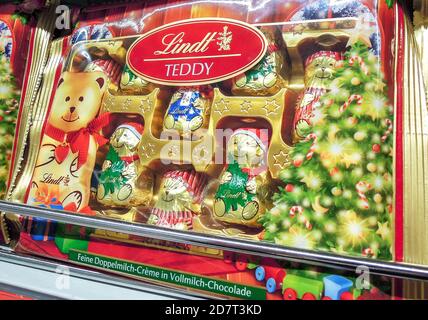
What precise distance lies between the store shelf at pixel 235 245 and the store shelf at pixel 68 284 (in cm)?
13

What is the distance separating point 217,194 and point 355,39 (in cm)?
52

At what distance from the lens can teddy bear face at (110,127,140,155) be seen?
1.23m

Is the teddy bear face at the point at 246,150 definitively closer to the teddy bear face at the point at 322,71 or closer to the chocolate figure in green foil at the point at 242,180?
the chocolate figure in green foil at the point at 242,180

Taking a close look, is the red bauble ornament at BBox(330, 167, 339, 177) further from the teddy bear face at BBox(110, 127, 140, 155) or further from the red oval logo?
the teddy bear face at BBox(110, 127, 140, 155)

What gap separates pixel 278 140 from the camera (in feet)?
3.48

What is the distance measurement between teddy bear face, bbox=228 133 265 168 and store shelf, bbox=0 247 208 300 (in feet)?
1.15

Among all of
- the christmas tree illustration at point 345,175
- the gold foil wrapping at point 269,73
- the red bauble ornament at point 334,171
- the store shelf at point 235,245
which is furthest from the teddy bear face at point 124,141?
the red bauble ornament at point 334,171

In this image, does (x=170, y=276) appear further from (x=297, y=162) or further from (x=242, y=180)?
(x=297, y=162)

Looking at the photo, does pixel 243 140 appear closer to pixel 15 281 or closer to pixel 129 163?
pixel 129 163

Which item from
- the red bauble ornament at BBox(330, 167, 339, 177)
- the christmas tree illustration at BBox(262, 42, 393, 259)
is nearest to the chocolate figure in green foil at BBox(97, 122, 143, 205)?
the christmas tree illustration at BBox(262, 42, 393, 259)

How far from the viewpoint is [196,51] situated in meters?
1.21

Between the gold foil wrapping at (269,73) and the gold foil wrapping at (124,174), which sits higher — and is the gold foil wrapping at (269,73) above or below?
above

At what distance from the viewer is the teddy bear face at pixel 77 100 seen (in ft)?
4.35

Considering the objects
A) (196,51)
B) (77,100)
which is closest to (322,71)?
(196,51)
